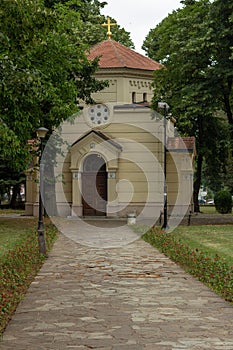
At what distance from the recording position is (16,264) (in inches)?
529

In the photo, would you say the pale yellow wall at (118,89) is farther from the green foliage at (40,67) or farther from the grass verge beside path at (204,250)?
the grass verge beside path at (204,250)

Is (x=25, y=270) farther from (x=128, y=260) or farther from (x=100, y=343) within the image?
(x=100, y=343)

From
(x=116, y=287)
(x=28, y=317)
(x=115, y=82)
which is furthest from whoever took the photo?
(x=115, y=82)

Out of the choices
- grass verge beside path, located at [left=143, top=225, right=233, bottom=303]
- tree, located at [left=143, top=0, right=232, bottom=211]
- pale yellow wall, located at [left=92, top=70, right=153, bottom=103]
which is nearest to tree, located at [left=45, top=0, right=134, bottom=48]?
pale yellow wall, located at [left=92, top=70, right=153, bottom=103]

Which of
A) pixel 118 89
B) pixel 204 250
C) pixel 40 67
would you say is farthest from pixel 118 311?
pixel 118 89

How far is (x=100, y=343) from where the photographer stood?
6.99 m

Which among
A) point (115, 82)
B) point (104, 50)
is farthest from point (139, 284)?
point (104, 50)

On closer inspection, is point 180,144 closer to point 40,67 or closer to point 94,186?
point 94,186

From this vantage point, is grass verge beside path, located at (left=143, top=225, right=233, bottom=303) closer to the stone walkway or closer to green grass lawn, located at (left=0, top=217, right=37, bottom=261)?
the stone walkway

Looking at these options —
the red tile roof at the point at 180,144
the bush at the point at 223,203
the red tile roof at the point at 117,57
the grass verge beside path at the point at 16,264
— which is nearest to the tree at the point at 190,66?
the red tile roof at the point at 180,144

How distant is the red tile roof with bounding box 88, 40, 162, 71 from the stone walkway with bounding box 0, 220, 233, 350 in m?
23.0

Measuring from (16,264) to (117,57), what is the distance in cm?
2450

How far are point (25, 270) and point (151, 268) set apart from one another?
3.00 m

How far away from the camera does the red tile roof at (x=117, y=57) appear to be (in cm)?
3525
